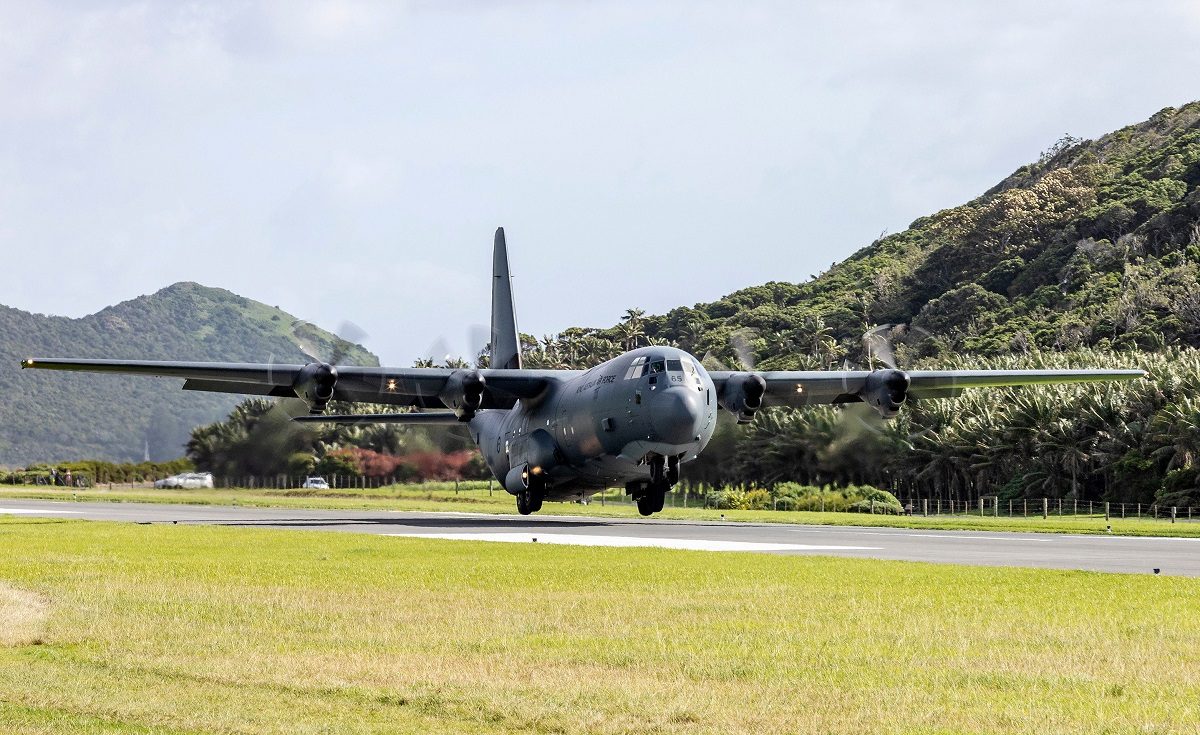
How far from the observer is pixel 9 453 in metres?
151

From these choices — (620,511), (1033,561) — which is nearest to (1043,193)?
(620,511)

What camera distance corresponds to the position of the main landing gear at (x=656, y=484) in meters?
36.4

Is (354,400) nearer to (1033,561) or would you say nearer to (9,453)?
(1033,561)

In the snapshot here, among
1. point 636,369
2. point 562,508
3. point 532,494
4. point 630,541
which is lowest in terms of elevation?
point 562,508

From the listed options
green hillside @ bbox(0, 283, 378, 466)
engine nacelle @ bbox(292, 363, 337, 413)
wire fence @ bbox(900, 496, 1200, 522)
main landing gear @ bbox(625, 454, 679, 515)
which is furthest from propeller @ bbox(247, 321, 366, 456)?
green hillside @ bbox(0, 283, 378, 466)

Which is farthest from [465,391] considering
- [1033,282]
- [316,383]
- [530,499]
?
[1033,282]

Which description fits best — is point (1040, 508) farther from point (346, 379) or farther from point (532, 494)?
point (346, 379)

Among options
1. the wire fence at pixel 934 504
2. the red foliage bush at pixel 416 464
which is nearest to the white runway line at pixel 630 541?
the wire fence at pixel 934 504

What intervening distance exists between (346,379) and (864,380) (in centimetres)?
1685

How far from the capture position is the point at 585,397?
37.4 m

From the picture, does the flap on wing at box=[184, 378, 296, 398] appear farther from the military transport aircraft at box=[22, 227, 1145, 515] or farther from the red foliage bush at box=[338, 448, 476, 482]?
the red foliage bush at box=[338, 448, 476, 482]

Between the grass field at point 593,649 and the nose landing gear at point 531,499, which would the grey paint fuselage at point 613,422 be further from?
the grass field at point 593,649

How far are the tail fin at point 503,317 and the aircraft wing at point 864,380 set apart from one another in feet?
33.7

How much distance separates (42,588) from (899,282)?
430 feet
